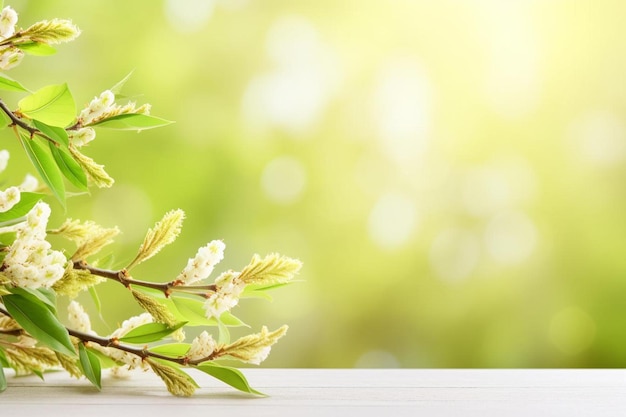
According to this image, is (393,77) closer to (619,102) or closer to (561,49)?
(561,49)

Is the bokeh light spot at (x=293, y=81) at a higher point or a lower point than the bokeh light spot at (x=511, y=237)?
higher

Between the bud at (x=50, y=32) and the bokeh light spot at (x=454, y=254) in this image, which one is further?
the bokeh light spot at (x=454, y=254)

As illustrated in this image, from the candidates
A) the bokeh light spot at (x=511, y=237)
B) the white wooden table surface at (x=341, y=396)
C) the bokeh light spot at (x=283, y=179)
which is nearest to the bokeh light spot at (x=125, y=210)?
the bokeh light spot at (x=283, y=179)

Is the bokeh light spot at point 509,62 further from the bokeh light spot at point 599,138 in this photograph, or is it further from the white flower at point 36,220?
the white flower at point 36,220

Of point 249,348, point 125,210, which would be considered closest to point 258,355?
point 249,348

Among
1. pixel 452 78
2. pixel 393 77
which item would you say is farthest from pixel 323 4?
pixel 452 78

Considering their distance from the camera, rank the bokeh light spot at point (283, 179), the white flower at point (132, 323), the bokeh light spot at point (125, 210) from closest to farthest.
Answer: the white flower at point (132, 323) < the bokeh light spot at point (125, 210) < the bokeh light spot at point (283, 179)
